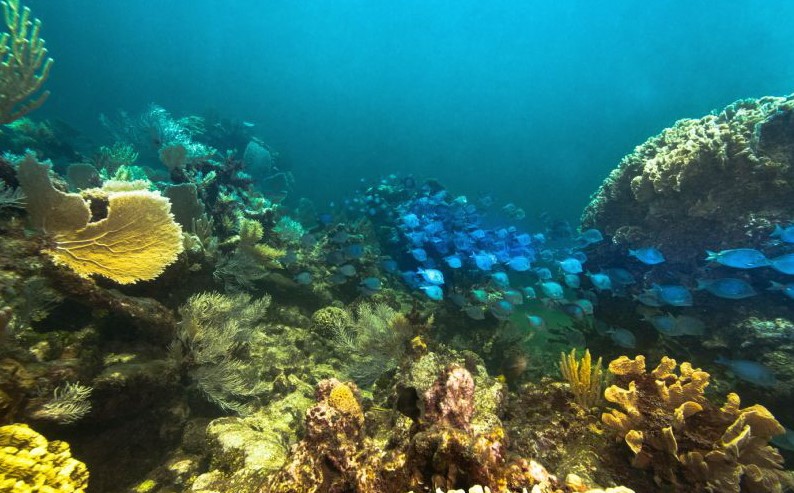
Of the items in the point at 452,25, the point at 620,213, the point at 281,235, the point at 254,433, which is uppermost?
the point at 452,25

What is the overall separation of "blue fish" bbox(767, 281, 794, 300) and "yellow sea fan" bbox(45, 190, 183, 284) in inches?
347

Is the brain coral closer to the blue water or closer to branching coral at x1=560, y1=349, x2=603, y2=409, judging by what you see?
branching coral at x1=560, y1=349, x2=603, y2=409

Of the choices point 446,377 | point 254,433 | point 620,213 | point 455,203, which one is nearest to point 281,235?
point 455,203

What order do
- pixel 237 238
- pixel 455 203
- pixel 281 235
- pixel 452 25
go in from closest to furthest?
pixel 237 238 → pixel 281 235 → pixel 455 203 → pixel 452 25

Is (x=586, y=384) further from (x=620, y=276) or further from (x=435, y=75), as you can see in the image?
(x=435, y=75)

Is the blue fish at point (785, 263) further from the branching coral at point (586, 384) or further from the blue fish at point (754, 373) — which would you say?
the branching coral at point (586, 384)

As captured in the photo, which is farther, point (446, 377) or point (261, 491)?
point (446, 377)

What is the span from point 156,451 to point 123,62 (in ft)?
396

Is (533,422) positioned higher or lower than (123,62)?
lower

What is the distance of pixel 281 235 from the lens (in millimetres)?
9289

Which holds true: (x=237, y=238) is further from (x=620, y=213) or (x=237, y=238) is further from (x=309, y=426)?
(x=620, y=213)

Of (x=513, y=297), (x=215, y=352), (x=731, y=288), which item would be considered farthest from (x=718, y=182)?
(x=215, y=352)

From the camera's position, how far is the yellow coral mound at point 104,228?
3570mm

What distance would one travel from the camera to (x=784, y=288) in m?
5.77
